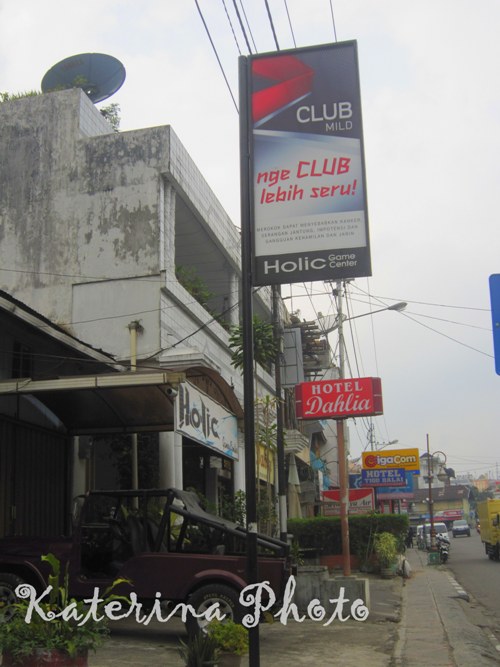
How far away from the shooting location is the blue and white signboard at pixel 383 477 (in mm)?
38781

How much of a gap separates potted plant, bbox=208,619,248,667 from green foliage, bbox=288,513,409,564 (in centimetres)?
1718

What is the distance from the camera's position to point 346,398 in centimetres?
1545

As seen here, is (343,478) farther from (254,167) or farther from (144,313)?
(254,167)

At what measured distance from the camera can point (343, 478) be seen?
558 inches

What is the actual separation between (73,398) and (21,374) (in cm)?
130

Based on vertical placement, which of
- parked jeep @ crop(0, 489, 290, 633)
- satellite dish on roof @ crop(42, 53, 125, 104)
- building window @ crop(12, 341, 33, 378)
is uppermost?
satellite dish on roof @ crop(42, 53, 125, 104)

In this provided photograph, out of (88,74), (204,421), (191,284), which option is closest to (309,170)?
(204,421)

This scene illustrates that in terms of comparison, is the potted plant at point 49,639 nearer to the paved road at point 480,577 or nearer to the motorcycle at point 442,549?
the paved road at point 480,577

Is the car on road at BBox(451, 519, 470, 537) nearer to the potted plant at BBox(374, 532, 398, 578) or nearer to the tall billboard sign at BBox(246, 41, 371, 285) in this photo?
the potted plant at BBox(374, 532, 398, 578)

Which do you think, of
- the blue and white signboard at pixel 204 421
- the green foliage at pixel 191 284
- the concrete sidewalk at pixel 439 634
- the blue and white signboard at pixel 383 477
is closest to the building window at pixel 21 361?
the blue and white signboard at pixel 204 421

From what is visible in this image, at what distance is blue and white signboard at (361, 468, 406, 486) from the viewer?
38781mm

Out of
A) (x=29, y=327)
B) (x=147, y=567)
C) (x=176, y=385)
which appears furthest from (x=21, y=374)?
(x=147, y=567)

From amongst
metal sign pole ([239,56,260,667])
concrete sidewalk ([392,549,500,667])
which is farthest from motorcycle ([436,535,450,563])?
metal sign pole ([239,56,260,667])

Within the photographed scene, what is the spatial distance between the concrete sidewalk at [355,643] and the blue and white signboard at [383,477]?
24.7 meters
